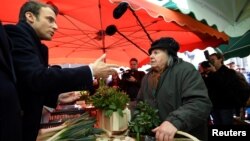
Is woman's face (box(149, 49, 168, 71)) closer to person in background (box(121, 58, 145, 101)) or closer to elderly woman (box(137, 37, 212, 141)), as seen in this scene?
elderly woman (box(137, 37, 212, 141))

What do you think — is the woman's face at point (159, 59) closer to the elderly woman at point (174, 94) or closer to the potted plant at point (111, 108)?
the elderly woman at point (174, 94)

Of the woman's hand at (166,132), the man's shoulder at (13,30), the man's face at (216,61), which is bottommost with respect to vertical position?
the woman's hand at (166,132)

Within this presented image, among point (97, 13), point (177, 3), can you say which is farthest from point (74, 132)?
point (97, 13)

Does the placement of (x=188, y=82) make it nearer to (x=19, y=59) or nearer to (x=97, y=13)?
(x=19, y=59)

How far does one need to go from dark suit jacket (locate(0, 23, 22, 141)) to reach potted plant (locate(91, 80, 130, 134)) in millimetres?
682

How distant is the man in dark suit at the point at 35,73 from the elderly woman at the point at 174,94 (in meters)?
0.57

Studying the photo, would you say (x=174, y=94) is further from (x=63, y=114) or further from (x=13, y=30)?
(x=63, y=114)

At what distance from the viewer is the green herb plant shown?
73.4 inches

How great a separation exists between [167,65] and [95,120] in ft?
2.39

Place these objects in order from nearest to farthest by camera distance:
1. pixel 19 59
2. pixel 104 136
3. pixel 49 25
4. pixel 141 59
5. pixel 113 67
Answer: pixel 19 59 < pixel 113 67 < pixel 49 25 < pixel 104 136 < pixel 141 59

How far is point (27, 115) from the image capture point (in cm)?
146

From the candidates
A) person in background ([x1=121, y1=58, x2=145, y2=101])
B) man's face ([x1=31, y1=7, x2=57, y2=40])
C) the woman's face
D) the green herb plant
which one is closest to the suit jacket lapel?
man's face ([x1=31, y1=7, x2=57, y2=40])

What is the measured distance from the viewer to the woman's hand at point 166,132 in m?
1.74
